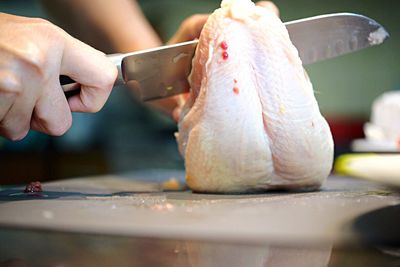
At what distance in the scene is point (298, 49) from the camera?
109 cm

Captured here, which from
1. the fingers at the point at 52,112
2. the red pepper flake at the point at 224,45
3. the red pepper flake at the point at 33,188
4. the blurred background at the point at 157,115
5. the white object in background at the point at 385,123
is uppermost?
the red pepper flake at the point at 224,45

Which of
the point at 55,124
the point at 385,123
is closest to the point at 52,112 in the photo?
the point at 55,124

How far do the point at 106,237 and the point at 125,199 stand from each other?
0.29 metres

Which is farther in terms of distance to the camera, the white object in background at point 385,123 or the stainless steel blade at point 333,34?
the white object in background at point 385,123

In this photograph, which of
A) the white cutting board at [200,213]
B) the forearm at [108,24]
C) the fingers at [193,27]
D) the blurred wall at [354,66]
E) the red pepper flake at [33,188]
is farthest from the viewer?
the blurred wall at [354,66]

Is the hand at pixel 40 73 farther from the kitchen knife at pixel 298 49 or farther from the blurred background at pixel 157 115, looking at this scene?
the blurred background at pixel 157 115

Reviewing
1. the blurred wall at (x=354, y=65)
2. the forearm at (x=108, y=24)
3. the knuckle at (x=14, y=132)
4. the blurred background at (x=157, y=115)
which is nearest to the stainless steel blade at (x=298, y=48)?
the knuckle at (x=14, y=132)

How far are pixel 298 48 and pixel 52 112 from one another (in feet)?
1.71

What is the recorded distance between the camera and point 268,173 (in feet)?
3.04

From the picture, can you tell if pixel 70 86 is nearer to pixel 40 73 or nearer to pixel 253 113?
pixel 40 73

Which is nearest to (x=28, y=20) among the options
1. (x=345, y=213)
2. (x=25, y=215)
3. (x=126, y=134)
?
(x=25, y=215)

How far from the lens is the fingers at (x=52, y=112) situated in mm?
820

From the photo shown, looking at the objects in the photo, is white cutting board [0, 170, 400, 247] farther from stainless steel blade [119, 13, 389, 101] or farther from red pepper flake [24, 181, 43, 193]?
stainless steel blade [119, 13, 389, 101]

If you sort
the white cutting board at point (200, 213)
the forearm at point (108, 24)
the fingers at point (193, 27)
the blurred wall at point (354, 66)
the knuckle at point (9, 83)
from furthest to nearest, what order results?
the blurred wall at point (354, 66), the forearm at point (108, 24), the fingers at point (193, 27), the knuckle at point (9, 83), the white cutting board at point (200, 213)
